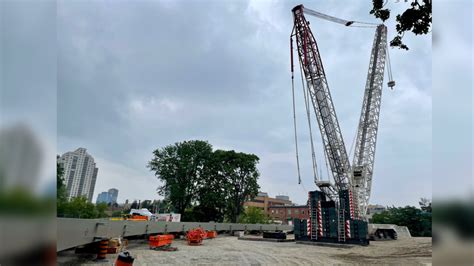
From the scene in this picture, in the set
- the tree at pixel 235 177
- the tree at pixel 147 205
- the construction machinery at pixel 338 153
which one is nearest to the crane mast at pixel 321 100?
the construction machinery at pixel 338 153

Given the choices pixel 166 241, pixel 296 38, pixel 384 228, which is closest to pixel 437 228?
pixel 166 241

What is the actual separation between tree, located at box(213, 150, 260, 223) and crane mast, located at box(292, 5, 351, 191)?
10.5 meters

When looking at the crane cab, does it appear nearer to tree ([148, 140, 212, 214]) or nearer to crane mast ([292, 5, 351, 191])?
crane mast ([292, 5, 351, 191])

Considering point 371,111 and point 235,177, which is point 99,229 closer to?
point 235,177

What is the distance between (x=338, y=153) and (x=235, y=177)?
12614 mm

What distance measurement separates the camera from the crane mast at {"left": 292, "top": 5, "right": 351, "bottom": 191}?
986 inches

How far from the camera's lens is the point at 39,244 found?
110 centimetres

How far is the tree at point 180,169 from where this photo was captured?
105 ft

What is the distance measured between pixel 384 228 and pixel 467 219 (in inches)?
1130

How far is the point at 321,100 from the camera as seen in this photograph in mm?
25938

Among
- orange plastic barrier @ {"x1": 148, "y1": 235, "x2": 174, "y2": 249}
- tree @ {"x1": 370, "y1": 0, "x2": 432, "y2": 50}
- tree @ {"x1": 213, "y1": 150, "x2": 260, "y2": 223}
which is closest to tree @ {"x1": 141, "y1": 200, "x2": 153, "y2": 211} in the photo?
tree @ {"x1": 213, "y1": 150, "x2": 260, "y2": 223}

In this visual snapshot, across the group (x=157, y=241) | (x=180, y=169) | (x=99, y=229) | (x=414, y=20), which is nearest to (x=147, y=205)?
(x=180, y=169)

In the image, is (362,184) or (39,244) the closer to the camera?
(39,244)

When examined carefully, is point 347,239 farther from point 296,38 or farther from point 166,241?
point 296,38
